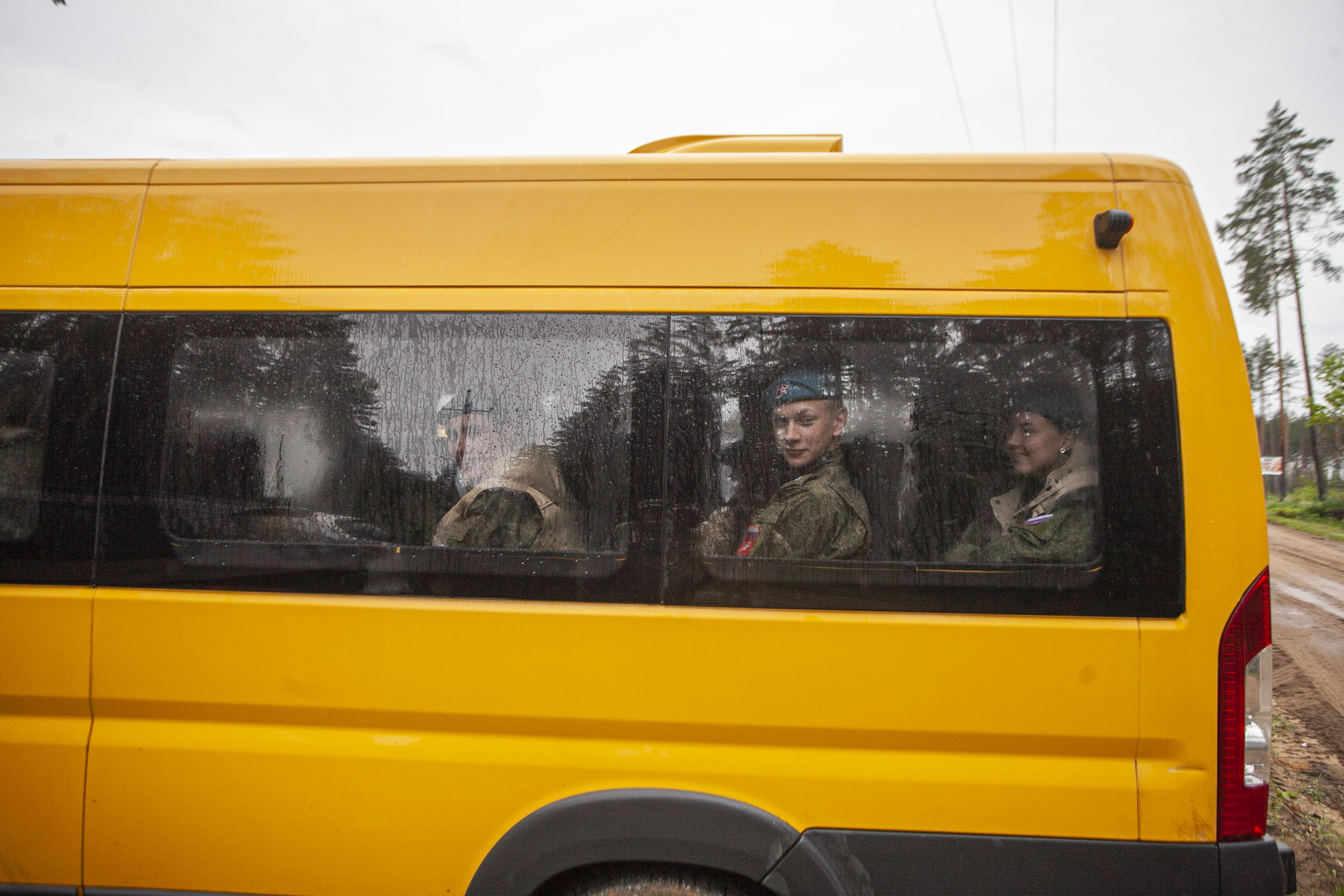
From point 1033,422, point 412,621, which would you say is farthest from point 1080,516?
point 412,621

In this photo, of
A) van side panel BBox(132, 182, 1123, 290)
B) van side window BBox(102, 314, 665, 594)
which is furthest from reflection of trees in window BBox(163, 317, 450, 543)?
van side panel BBox(132, 182, 1123, 290)

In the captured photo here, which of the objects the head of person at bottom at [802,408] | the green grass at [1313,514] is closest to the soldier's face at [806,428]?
the head of person at bottom at [802,408]

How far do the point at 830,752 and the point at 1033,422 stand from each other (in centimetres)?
97

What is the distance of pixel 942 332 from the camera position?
1.83 meters

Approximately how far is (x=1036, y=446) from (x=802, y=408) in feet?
1.96

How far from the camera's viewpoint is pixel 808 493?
1867 mm

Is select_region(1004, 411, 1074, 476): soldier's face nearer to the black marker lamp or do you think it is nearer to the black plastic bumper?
the black marker lamp

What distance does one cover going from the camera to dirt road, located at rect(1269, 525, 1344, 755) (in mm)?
5145

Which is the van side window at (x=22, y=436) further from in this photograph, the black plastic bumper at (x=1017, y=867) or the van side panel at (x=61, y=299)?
the black plastic bumper at (x=1017, y=867)

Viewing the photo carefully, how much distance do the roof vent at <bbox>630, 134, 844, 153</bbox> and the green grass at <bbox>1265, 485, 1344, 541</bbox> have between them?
88.3ft

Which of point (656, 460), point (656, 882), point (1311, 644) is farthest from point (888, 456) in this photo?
point (1311, 644)

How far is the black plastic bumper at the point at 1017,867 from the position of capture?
1711 mm

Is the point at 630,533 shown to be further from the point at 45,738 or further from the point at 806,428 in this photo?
the point at 45,738

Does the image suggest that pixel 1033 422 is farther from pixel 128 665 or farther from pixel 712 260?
pixel 128 665
